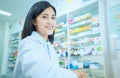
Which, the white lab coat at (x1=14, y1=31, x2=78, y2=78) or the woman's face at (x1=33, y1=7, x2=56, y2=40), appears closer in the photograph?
the white lab coat at (x1=14, y1=31, x2=78, y2=78)

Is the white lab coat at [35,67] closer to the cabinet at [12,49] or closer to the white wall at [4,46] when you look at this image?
the cabinet at [12,49]

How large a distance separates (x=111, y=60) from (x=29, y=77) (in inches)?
66.2

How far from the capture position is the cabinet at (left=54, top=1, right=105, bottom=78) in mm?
2230

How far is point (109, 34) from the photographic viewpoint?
2.07m

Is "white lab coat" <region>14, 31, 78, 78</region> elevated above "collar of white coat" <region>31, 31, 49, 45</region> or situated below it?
below

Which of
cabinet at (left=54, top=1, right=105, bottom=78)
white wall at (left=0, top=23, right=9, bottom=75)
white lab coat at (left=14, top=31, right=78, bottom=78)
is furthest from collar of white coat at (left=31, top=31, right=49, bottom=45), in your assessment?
white wall at (left=0, top=23, right=9, bottom=75)

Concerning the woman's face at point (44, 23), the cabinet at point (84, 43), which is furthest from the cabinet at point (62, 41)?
the woman's face at point (44, 23)

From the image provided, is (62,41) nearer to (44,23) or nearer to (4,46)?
(44,23)

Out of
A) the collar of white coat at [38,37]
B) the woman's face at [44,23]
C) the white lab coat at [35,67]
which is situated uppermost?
the woman's face at [44,23]

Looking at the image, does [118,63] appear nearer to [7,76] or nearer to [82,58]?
[82,58]

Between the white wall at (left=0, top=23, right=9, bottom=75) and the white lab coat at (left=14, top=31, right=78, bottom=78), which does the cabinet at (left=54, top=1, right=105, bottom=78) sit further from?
the white wall at (left=0, top=23, right=9, bottom=75)

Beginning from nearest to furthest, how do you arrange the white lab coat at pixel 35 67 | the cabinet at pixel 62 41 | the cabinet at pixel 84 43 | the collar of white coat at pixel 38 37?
1. the white lab coat at pixel 35 67
2. the collar of white coat at pixel 38 37
3. the cabinet at pixel 84 43
4. the cabinet at pixel 62 41

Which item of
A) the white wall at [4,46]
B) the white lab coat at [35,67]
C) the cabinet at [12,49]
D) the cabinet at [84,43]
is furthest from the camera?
the white wall at [4,46]

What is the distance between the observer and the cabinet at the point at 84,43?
2230mm
